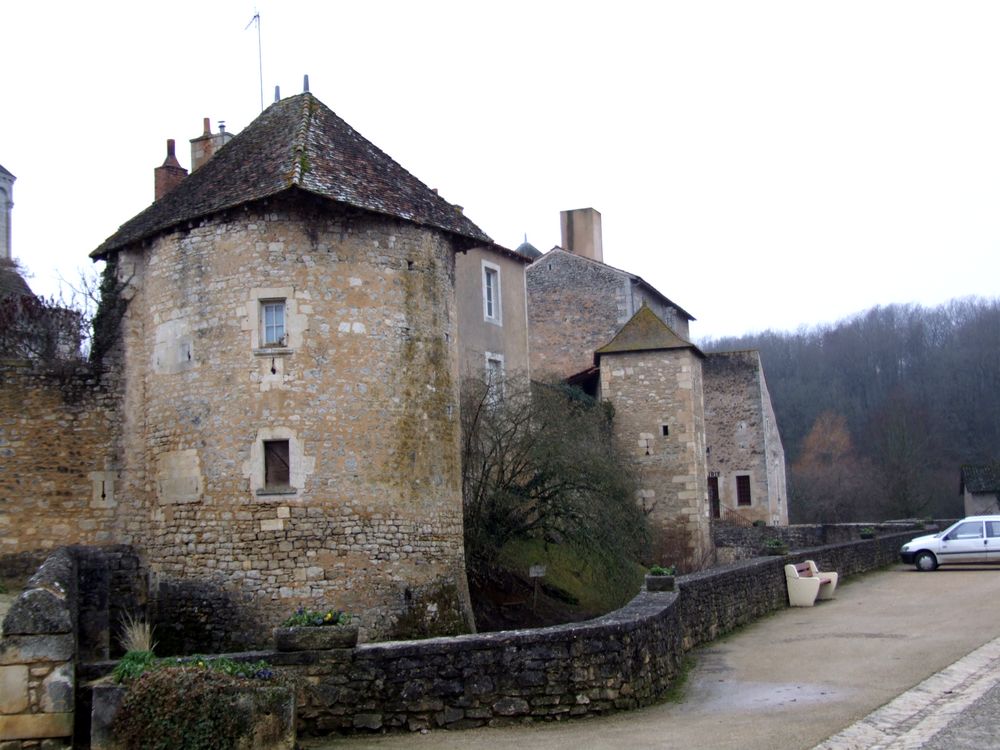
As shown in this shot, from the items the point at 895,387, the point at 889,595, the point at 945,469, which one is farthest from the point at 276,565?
the point at 895,387

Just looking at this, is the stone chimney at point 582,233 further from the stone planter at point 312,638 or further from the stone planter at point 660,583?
the stone planter at point 312,638

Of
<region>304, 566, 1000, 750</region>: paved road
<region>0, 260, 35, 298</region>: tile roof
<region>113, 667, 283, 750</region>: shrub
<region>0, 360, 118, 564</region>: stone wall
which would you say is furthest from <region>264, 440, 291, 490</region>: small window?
<region>0, 260, 35, 298</region>: tile roof

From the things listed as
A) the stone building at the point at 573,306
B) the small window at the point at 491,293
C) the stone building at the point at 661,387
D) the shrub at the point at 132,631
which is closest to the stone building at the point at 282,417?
the shrub at the point at 132,631

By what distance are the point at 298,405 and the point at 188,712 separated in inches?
300

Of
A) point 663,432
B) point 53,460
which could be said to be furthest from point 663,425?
point 53,460

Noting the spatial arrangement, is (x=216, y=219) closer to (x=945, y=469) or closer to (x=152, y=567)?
(x=152, y=567)

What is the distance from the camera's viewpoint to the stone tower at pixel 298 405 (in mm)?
14617

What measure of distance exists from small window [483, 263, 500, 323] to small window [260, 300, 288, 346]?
36.9ft

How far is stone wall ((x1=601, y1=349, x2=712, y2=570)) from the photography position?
2831 centimetres

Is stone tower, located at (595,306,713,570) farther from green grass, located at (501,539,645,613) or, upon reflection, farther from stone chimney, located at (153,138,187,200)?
stone chimney, located at (153,138,187,200)

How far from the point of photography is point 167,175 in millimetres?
20094

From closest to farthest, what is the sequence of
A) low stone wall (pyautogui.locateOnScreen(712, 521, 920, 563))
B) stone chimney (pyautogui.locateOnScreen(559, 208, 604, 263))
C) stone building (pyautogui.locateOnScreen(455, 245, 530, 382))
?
1. stone building (pyautogui.locateOnScreen(455, 245, 530, 382))
2. low stone wall (pyautogui.locateOnScreen(712, 521, 920, 563))
3. stone chimney (pyautogui.locateOnScreen(559, 208, 604, 263))

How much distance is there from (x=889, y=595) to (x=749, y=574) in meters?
3.95

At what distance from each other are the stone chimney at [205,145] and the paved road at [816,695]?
44.2 feet
